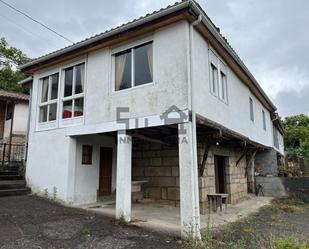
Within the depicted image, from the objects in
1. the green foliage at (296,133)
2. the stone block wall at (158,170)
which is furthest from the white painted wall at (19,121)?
the green foliage at (296,133)

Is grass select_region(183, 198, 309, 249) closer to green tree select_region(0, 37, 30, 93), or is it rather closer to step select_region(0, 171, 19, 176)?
step select_region(0, 171, 19, 176)

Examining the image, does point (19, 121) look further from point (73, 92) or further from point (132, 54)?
point (132, 54)

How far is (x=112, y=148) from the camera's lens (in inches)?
436

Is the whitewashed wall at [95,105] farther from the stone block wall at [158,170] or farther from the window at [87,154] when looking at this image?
the stone block wall at [158,170]

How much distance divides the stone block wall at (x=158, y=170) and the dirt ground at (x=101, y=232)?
2.74 meters

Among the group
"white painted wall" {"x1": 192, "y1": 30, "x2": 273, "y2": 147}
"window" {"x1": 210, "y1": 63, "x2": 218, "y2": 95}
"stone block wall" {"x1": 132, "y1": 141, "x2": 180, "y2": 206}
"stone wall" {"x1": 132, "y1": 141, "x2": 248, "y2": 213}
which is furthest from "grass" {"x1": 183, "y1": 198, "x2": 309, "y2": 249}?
"window" {"x1": 210, "y1": 63, "x2": 218, "y2": 95}

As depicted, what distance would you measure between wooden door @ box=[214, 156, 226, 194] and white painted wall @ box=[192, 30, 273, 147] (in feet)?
4.97

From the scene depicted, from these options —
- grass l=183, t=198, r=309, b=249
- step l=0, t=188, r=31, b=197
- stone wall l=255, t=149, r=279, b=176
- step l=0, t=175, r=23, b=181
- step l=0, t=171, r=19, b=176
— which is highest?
stone wall l=255, t=149, r=279, b=176

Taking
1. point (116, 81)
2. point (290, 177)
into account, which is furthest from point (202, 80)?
point (290, 177)

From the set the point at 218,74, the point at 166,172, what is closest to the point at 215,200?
the point at 166,172

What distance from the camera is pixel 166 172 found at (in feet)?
31.9

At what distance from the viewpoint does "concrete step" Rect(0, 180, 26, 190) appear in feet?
31.0

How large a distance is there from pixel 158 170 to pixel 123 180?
2.94 meters

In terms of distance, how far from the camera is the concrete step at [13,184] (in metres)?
9.45
